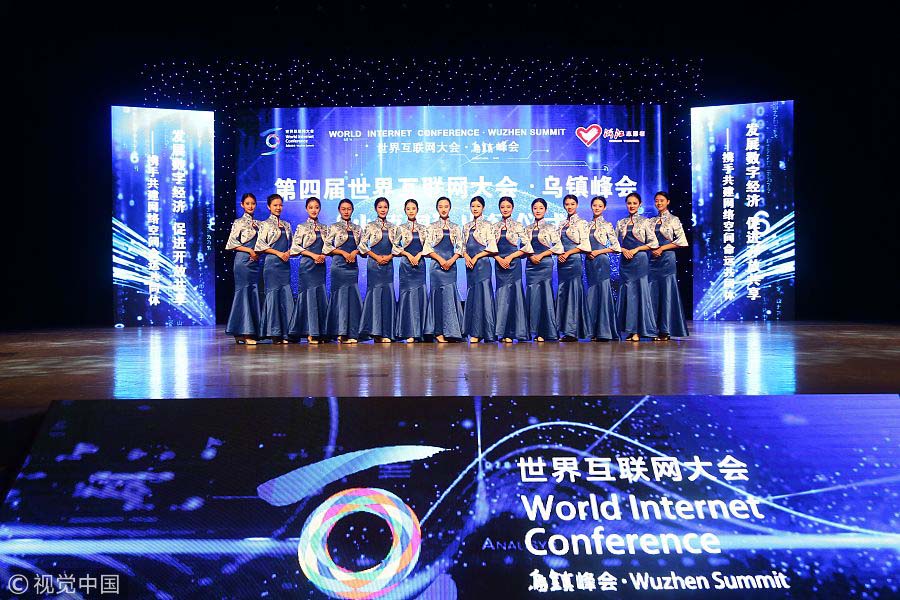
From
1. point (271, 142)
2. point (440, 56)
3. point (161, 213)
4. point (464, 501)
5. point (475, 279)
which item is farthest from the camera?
point (161, 213)

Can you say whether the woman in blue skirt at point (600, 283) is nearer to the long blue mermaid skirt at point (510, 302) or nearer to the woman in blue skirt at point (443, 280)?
the long blue mermaid skirt at point (510, 302)

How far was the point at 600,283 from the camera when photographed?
7.14 m

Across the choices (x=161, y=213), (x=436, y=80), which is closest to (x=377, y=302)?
(x=436, y=80)

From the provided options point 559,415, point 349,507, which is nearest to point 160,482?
point 349,507

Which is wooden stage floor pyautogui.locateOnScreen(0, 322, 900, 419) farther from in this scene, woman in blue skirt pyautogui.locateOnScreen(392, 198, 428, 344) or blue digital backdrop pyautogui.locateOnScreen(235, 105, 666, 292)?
blue digital backdrop pyautogui.locateOnScreen(235, 105, 666, 292)

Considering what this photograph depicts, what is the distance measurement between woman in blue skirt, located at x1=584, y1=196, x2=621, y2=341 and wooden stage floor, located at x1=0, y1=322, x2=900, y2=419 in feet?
1.68

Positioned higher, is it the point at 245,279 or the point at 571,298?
the point at 245,279

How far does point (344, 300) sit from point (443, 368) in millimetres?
2859

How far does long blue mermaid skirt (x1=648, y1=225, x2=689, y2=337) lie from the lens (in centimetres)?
699

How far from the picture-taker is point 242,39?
28.3ft

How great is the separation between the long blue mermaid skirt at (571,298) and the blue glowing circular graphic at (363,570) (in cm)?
486

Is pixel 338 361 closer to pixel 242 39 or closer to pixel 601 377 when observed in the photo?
pixel 601 377

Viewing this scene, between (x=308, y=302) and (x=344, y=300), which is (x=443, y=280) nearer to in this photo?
(x=344, y=300)

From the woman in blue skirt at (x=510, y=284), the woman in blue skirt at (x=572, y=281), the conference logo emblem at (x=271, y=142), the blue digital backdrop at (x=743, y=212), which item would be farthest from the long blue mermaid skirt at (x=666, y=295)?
the conference logo emblem at (x=271, y=142)
